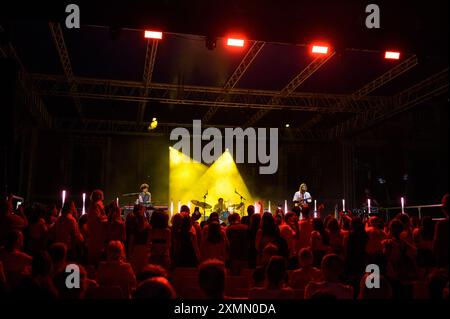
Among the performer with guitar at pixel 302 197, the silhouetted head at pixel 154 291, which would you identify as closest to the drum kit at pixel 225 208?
the performer with guitar at pixel 302 197

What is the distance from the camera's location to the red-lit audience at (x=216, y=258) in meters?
4.06

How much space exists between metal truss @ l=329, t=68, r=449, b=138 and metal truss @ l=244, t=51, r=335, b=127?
351 centimetres

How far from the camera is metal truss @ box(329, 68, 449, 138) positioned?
14.0m

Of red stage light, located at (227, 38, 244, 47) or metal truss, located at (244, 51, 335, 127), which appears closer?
red stage light, located at (227, 38, 244, 47)

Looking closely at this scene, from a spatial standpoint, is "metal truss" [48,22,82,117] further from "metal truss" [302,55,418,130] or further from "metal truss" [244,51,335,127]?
"metal truss" [302,55,418,130]

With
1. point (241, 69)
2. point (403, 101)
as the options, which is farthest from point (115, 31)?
point (403, 101)

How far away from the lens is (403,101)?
16078 millimetres

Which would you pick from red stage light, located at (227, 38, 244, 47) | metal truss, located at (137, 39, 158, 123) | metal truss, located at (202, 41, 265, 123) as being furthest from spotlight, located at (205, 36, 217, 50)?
metal truss, located at (202, 41, 265, 123)

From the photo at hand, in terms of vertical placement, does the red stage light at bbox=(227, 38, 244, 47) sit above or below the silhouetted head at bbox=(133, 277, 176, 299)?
above

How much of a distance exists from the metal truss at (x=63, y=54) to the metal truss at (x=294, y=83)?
270 inches

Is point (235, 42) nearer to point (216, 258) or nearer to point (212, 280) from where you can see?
point (216, 258)

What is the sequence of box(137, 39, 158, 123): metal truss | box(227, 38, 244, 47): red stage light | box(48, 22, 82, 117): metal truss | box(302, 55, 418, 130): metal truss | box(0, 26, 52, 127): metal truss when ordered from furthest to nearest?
1. box(302, 55, 418, 130): metal truss
2. box(137, 39, 158, 123): metal truss
3. box(0, 26, 52, 127): metal truss
4. box(48, 22, 82, 117): metal truss
5. box(227, 38, 244, 47): red stage light

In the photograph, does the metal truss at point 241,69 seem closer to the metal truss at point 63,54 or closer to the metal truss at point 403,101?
the metal truss at point 63,54

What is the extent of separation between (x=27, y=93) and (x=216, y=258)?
10408mm
